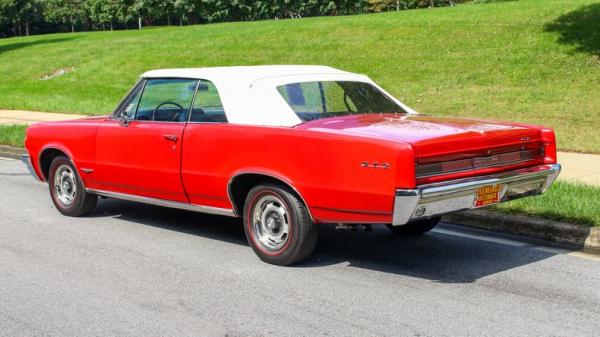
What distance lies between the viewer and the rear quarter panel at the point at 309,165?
575 centimetres

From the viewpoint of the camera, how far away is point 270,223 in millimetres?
6605

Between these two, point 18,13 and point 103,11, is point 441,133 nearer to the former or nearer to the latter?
point 18,13

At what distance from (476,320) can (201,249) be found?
288 centimetres

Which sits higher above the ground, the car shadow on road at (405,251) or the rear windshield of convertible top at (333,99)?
the rear windshield of convertible top at (333,99)

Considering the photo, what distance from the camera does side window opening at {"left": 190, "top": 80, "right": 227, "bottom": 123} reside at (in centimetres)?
704

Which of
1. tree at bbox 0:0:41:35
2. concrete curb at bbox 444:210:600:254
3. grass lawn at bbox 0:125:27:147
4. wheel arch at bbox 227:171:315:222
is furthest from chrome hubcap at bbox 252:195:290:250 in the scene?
tree at bbox 0:0:41:35

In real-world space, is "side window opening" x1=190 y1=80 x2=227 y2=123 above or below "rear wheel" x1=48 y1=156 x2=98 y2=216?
above

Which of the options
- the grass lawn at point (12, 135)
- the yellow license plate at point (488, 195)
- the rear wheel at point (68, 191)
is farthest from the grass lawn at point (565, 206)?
the grass lawn at point (12, 135)

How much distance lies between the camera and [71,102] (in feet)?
75.7

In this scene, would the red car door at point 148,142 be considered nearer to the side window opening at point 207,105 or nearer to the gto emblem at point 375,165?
the side window opening at point 207,105

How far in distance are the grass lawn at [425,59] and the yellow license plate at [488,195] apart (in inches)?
255

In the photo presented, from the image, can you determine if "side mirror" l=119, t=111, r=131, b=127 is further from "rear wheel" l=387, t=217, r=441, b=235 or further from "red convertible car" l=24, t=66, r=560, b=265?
"rear wheel" l=387, t=217, r=441, b=235

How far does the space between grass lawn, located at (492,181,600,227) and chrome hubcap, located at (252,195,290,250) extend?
247cm

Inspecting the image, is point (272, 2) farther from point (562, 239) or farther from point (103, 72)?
point (562, 239)
